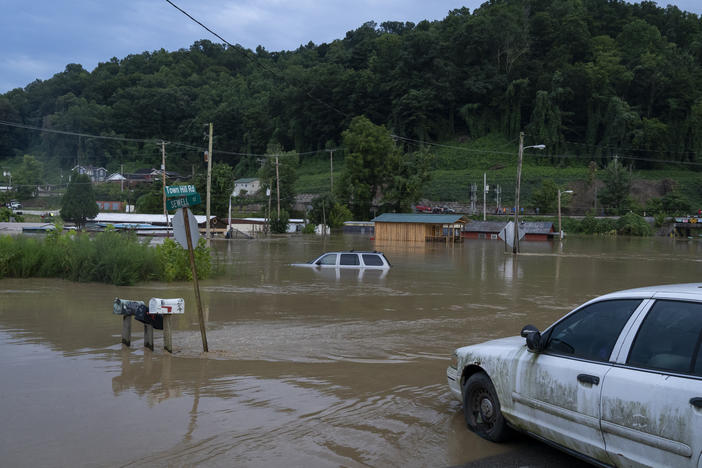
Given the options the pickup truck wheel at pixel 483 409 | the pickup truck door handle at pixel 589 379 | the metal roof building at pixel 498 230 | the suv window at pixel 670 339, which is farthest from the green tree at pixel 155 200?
the suv window at pixel 670 339

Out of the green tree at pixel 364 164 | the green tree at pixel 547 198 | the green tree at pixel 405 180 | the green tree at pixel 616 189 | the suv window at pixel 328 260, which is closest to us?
the suv window at pixel 328 260

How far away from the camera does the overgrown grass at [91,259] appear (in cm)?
1891

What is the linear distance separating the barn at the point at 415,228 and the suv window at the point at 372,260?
1389 inches

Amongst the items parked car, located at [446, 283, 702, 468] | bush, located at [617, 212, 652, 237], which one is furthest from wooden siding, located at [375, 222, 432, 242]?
parked car, located at [446, 283, 702, 468]

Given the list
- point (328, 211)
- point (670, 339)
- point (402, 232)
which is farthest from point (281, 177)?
point (670, 339)

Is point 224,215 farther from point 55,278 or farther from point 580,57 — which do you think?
point 580,57

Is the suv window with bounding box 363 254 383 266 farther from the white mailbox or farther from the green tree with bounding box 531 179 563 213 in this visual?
the green tree with bounding box 531 179 563 213

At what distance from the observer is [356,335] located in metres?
11.5

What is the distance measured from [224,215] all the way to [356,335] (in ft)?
249

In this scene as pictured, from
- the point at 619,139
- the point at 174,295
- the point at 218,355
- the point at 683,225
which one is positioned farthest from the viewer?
the point at 619,139

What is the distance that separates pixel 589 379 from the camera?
4.68 metres

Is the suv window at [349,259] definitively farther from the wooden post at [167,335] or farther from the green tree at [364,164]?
the green tree at [364,164]

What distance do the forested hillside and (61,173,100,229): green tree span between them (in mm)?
60965

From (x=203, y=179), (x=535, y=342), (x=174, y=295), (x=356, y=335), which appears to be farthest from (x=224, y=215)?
(x=535, y=342)
